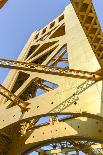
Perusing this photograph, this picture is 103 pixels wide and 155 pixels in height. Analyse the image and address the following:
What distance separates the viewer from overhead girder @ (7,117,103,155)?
13.3m

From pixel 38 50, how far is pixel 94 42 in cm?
745

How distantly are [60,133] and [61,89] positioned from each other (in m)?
3.19

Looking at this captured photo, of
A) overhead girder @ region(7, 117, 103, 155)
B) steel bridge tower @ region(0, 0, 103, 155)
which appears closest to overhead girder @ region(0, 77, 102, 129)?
steel bridge tower @ region(0, 0, 103, 155)

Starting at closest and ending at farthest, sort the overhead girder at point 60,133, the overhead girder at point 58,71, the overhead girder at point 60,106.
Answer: the overhead girder at point 60,106 < the overhead girder at point 58,71 < the overhead girder at point 60,133

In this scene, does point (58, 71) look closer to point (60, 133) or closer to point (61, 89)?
point (61, 89)

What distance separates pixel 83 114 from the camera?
10844 millimetres

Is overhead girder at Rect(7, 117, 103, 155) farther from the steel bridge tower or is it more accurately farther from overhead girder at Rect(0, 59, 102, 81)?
overhead girder at Rect(0, 59, 102, 81)

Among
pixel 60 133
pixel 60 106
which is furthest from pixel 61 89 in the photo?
pixel 60 133

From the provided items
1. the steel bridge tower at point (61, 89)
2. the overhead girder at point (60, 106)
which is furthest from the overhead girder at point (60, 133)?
the overhead girder at point (60, 106)

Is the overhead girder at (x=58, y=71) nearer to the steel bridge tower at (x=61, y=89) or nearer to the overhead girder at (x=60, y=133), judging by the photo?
the steel bridge tower at (x=61, y=89)

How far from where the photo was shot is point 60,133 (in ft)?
48.6

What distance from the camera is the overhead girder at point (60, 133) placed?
1331cm

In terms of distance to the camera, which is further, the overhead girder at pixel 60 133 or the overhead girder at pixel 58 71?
the overhead girder at pixel 60 133

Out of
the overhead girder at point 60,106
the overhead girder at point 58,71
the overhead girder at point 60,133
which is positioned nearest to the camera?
the overhead girder at point 60,106
